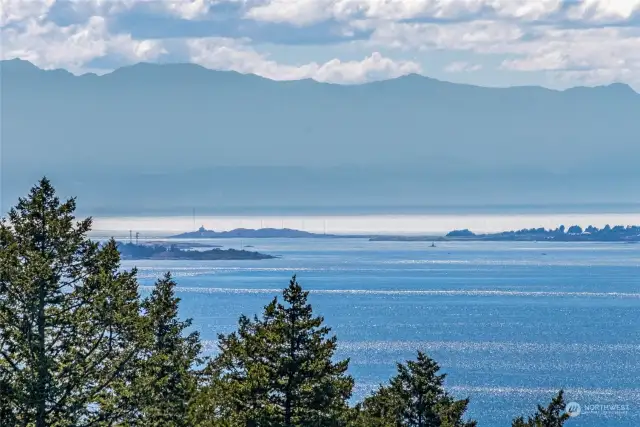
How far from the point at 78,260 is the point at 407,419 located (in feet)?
44.4

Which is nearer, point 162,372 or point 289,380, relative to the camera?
point 289,380

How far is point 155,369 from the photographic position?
2484cm

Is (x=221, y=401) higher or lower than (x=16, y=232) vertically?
lower

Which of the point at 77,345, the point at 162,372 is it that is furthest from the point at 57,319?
the point at 162,372

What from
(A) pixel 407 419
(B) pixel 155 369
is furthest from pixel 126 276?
(A) pixel 407 419

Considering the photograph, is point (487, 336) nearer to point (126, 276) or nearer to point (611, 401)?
point (611, 401)

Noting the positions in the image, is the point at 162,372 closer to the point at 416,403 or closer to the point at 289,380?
the point at 289,380

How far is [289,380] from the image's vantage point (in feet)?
84.7

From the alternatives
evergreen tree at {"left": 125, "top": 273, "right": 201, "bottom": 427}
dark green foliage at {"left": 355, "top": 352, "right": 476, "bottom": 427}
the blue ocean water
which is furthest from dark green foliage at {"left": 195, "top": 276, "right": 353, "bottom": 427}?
the blue ocean water

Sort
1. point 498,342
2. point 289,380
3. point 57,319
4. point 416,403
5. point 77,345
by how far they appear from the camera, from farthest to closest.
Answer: point 498,342, point 416,403, point 289,380, point 77,345, point 57,319

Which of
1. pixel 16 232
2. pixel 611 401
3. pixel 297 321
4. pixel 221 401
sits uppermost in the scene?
pixel 16 232

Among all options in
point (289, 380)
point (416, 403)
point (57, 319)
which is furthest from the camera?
point (416, 403)

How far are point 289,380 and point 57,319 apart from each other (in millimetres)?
6532

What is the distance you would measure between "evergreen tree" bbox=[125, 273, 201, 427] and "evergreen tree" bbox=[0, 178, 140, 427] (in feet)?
1.82
